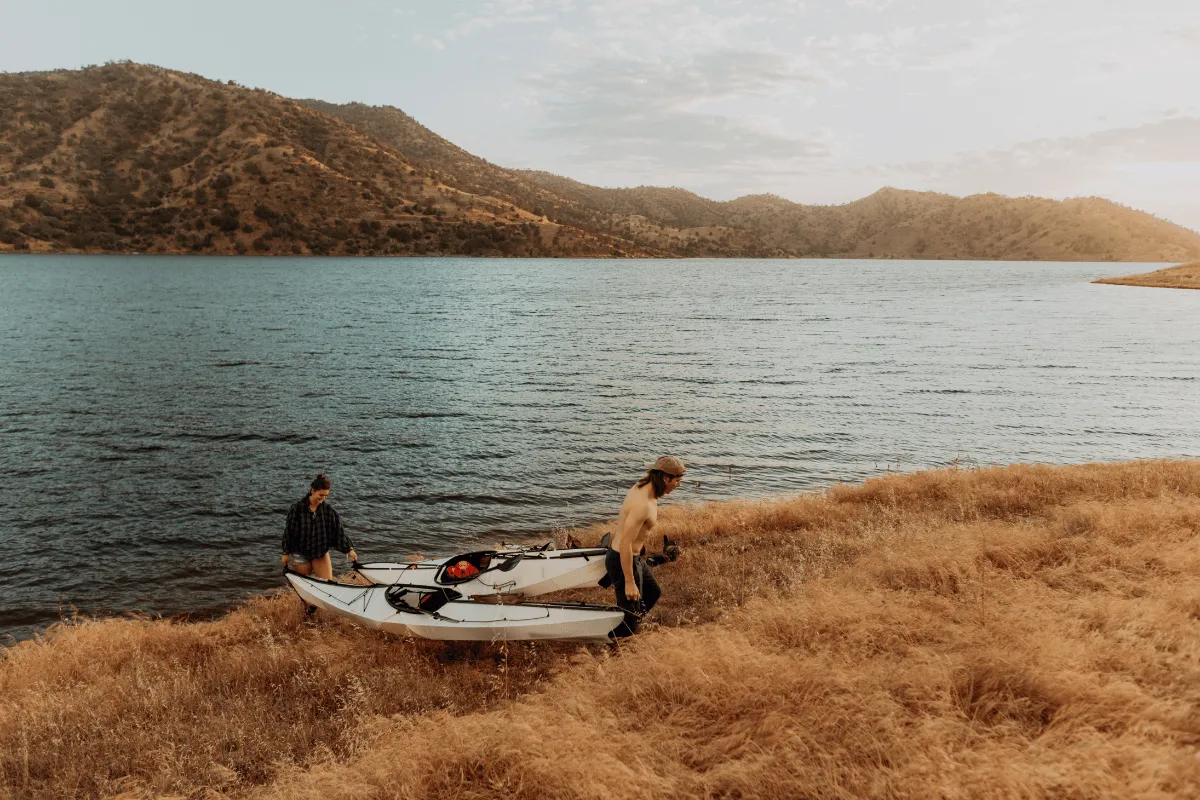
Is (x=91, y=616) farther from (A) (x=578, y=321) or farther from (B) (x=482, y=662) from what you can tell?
(A) (x=578, y=321)

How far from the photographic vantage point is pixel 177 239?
5027 inches

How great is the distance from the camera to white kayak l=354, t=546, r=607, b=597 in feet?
32.3

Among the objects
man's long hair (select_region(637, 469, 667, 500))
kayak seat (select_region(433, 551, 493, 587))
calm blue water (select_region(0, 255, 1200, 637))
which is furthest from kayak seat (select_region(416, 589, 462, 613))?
calm blue water (select_region(0, 255, 1200, 637))

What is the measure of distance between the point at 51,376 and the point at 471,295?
158 feet

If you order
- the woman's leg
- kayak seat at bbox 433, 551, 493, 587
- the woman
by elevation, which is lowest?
the woman's leg

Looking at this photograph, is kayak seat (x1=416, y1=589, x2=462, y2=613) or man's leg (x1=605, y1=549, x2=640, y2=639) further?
kayak seat (x1=416, y1=589, x2=462, y2=613)

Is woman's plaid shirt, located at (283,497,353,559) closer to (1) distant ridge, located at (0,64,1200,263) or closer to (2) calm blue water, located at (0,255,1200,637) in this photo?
(2) calm blue water, located at (0,255,1200,637)

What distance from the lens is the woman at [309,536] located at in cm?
1046

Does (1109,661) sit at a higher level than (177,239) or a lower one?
lower

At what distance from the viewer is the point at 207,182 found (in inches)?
5251

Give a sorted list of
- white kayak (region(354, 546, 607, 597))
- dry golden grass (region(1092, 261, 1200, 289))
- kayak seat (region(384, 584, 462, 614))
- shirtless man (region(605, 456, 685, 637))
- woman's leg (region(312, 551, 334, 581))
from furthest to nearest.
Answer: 1. dry golden grass (region(1092, 261, 1200, 289))
2. woman's leg (region(312, 551, 334, 581))
3. white kayak (region(354, 546, 607, 597))
4. kayak seat (region(384, 584, 462, 614))
5. shirtless man (region(605, 456, 685, 637))

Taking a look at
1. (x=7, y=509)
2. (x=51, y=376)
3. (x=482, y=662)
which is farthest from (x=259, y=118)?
(x=482, y=662)

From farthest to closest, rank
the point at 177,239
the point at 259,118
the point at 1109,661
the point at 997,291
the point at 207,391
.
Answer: the point at 259,118
the point at 177,239
the point at 997,291
the point at 207,391
the point at 1109,661

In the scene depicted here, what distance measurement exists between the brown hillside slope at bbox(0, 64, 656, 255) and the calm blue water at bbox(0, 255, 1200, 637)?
79.8 metres
